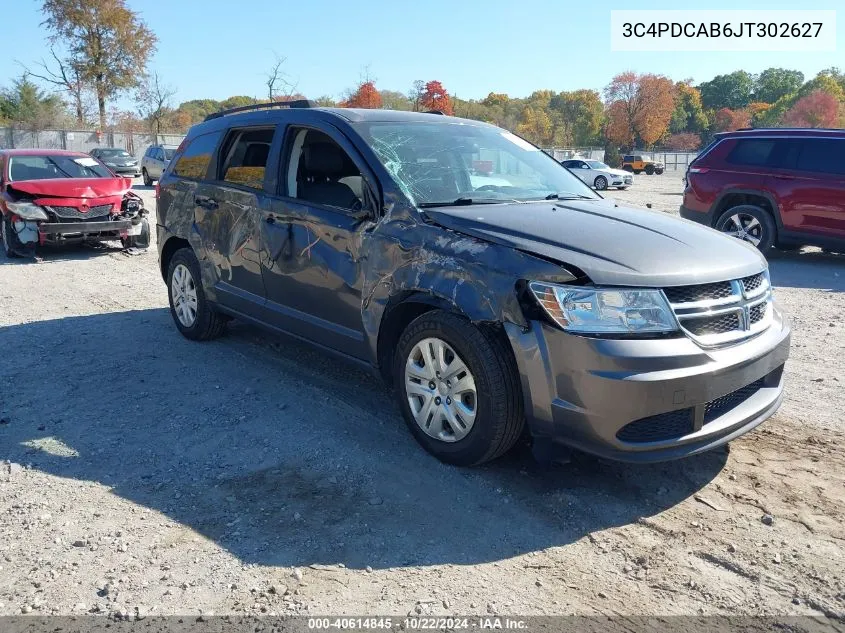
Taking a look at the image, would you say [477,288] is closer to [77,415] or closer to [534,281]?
[534,281]

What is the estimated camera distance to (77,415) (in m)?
4.58

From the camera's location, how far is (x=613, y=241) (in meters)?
3.54

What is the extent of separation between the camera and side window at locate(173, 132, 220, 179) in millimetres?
5840

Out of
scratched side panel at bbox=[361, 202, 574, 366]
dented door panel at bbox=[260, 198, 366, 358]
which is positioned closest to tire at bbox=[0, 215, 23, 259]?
dented door panel at bbox=[260, 198, 366, 358]

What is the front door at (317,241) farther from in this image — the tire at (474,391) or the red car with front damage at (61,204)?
the red car with front damage at (61,204)

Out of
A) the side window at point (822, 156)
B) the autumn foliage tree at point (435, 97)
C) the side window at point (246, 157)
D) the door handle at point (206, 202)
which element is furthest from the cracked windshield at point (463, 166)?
the autumn foliage tree at point (435, 97)

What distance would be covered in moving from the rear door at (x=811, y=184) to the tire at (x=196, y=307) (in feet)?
27.3

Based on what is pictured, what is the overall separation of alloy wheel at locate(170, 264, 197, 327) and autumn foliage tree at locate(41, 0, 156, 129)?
55756 mm

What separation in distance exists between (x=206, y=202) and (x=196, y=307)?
0.92 meters

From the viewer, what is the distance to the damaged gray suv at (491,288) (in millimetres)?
3176

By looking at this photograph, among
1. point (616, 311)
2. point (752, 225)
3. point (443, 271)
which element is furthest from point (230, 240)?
point (752, 225)

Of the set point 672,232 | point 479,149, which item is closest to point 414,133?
point 479,149

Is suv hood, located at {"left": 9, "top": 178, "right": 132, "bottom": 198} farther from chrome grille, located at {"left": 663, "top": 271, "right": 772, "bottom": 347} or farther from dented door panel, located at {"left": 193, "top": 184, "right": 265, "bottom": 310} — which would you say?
chrome grille, located at {"left": 663, "top": 271, "right": 772, "bottom": 347}

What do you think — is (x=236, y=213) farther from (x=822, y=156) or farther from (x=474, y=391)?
(x=822, y=156)
